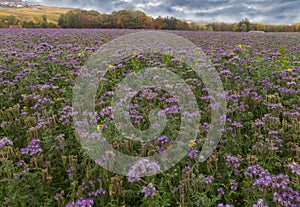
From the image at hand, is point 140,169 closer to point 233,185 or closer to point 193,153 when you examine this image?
point 193,153

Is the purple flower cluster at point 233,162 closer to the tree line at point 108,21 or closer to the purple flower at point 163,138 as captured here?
the purple flower at point 163,138

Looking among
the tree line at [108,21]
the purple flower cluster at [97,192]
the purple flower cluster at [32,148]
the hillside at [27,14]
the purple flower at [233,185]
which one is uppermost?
the hillside at [27,14]

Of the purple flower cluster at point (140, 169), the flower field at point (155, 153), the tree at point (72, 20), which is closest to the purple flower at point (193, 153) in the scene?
the flower field at point (155, 153)

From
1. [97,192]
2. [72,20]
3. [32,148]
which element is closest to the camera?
[97,192]

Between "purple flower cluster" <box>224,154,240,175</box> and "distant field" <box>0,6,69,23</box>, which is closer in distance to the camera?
"purple flower cluster" <box>224,154,240,175</box>

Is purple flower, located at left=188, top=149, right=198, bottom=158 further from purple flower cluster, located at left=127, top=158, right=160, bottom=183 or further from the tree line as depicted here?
the tree line

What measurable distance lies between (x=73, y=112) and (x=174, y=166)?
201cm

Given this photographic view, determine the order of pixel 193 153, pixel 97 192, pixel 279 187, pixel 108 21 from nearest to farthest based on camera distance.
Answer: pixel 279 187
pixel 97 192
pixel 193 153
pixel 108 21

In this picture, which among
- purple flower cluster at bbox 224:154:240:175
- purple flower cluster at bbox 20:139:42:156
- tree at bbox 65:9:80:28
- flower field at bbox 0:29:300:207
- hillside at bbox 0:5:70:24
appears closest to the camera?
flower field at bbox 0:29:300:207

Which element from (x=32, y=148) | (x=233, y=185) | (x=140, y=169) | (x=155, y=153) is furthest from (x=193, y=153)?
(x=32, y=148)

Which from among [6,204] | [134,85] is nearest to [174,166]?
[6,204]

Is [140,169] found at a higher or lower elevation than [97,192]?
higher

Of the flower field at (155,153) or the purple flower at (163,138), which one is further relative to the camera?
the purple flower at (163,138)

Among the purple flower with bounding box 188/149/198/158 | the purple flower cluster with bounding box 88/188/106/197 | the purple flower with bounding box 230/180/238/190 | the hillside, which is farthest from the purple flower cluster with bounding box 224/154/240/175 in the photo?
the hillside
